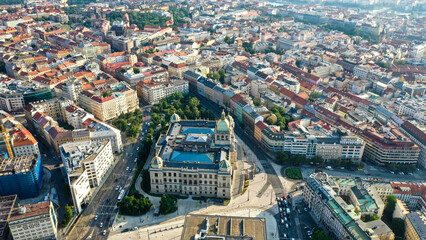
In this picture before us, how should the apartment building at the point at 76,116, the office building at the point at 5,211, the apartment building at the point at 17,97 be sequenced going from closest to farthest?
the office building at the point at 5,211, the apartment building at the point at 76,116, the apartment building at the point at 17,97

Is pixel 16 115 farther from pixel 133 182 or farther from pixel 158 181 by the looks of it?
pixel 158 181

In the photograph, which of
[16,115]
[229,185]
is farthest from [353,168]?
[16,115]

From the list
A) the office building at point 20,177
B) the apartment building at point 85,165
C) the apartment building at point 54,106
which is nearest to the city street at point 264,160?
the apartment building at point 85,165

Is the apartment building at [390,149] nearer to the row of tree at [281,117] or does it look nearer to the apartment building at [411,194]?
the apartment building at [411,194]

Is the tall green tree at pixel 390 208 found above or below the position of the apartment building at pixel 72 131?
below

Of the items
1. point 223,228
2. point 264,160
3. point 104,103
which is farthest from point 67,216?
point 264,160

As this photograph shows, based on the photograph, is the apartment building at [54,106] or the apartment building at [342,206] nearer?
the apartment building at [342,206]
